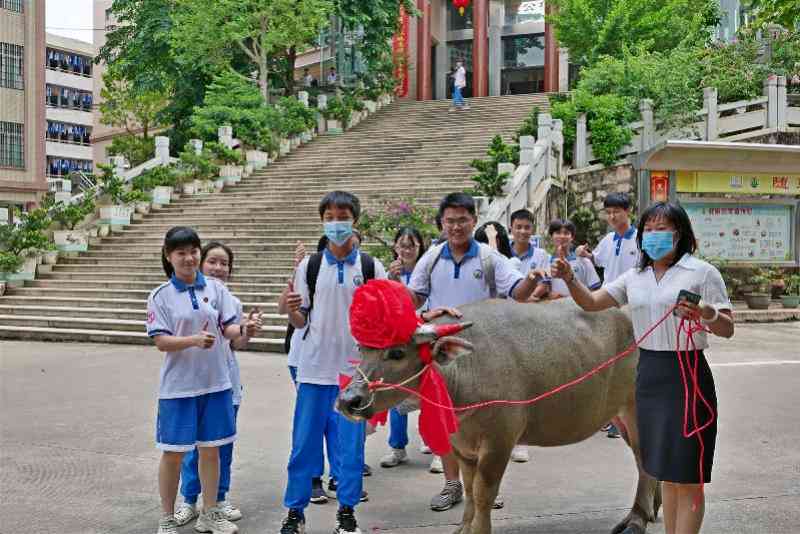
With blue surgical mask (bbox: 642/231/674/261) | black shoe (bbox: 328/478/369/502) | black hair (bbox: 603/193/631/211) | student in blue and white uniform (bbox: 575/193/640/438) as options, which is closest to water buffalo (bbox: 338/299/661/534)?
blue surgical mask (bbox: 642/231/674/261)

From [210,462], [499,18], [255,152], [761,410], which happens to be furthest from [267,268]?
[499,18]

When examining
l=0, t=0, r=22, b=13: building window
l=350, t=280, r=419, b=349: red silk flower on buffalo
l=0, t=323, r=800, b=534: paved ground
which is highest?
l=0, t=0, r=22, b=13: building window

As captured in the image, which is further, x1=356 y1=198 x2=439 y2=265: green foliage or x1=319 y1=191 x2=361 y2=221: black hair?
x1=356 y1=198 x2=439 y2=265: green foliage

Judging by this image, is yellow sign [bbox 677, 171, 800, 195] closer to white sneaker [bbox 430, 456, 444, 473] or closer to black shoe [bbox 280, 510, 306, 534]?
white sneaker [bbox 430, 456, 444, 473]

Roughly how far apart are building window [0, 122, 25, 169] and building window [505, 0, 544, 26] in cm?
2076

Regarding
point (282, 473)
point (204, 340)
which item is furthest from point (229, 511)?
point (204, 340)

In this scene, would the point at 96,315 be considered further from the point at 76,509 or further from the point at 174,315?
the point at 174,315

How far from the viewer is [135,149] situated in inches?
1194

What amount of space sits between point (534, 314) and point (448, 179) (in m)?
→ 15.2

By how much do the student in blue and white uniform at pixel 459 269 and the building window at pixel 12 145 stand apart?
30.2 metres

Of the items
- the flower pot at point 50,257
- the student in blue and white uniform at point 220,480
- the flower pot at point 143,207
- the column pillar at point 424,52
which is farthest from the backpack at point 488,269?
the column pillar at point 424,52

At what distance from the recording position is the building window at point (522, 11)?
122 feet

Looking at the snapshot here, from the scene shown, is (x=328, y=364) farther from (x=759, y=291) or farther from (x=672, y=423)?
(x=759, y=291)

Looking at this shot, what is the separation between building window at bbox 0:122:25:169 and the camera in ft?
103
